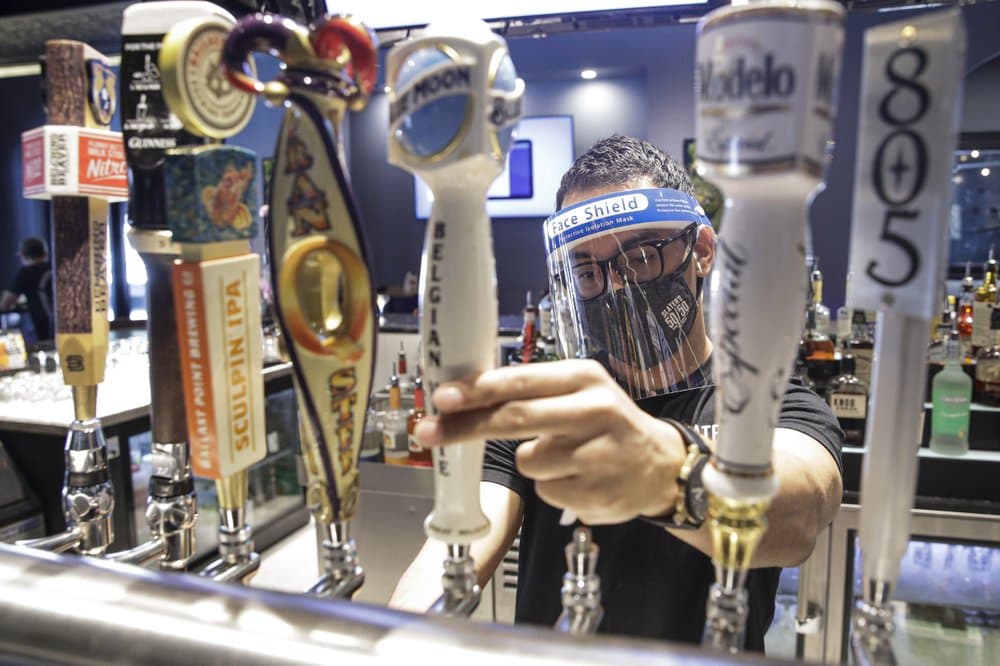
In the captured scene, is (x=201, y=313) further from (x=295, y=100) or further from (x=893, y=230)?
(x=893, y=230)

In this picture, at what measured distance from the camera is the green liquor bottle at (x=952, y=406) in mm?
1974

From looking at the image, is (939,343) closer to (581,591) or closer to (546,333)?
(546,333)

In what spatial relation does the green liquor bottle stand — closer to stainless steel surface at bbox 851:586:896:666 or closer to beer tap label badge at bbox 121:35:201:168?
stainless steel surface at bbox 851:586:896:666

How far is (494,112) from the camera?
1.27 feet

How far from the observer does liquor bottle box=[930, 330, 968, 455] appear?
1974mm

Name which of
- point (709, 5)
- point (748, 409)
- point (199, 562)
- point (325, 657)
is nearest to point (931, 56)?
point (748, 409)

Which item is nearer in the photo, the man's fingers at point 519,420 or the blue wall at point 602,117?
the man's fingers at point 519,420

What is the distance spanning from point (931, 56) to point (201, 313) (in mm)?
395

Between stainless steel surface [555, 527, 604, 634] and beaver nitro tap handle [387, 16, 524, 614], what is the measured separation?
0.06 meters

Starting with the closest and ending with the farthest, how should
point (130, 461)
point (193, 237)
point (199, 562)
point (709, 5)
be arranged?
point (193, 237)
point (709, 5)
point (130, 461)
point (199, 562)

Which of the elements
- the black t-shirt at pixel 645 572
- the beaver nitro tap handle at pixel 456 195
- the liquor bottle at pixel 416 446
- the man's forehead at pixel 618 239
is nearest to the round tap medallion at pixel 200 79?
the beaver nitro tap handle at pixel 456 195

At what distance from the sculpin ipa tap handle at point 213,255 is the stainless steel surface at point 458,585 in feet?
0.48

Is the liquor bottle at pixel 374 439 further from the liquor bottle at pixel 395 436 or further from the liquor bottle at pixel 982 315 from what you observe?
the liquor bottle at pixel 982 315

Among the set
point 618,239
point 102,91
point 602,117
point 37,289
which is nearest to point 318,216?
point 102,91
